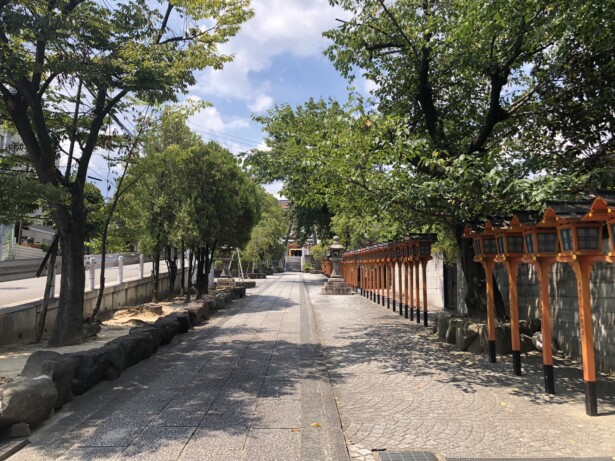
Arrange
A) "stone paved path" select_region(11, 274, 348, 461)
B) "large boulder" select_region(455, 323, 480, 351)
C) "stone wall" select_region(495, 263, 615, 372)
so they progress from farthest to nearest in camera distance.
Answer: "large boulder" select_region(455, 323, 480, 351)
"stone wall" select_region(495, 263, 615, 372)
"stone paved path" select_region(11, 274, 348, 461)

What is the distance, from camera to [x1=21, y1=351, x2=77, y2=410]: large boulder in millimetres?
5040

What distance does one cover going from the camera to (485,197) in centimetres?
732

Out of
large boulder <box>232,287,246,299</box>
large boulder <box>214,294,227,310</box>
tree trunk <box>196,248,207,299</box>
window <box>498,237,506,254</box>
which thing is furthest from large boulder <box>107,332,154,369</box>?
large boulder <box>232,287,246,299</box>

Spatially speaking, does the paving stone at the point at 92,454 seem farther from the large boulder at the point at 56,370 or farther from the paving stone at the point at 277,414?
the paving stone at the point at 277,414

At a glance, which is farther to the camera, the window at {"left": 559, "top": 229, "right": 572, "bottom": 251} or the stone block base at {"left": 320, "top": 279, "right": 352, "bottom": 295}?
the stone block base at {"left": 320, "top": 279, "right": 352, "bottom": 295}

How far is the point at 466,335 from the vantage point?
8.20m

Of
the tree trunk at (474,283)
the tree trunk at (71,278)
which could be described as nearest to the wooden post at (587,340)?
the tree trunk at (474,283)

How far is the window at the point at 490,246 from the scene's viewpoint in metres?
7.15

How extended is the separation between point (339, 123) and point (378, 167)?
1733mm

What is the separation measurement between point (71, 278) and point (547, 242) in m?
8.36

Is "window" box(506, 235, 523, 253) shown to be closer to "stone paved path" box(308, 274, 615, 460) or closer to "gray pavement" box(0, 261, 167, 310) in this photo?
"stone paved path" box(308, 274, 615, 460)

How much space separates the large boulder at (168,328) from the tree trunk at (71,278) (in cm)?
155

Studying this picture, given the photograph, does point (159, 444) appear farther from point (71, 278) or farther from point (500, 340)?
point (500, 340)

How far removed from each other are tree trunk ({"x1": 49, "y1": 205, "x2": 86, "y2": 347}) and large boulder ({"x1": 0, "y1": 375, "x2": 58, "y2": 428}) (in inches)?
168
